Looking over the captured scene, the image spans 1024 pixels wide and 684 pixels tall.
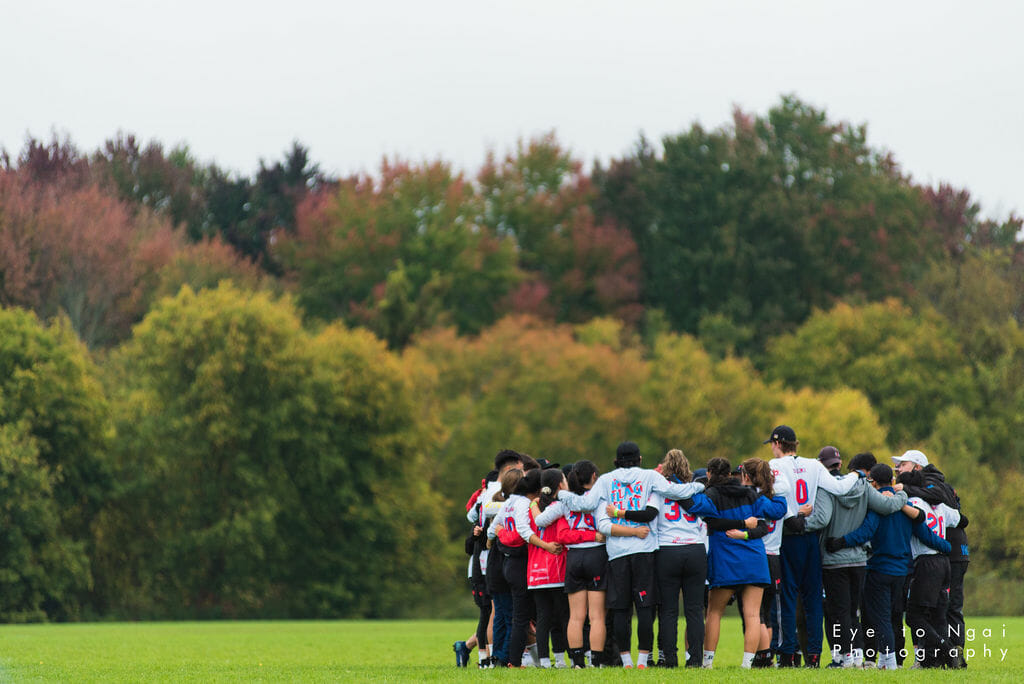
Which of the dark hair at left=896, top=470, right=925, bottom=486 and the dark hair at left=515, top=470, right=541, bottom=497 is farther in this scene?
the dark hair at left=896, top=470, right=925, bottom=486

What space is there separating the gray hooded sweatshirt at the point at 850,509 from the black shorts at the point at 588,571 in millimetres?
2114

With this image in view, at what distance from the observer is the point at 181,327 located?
4862 centimetres

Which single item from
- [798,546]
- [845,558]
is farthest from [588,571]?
[845,558]

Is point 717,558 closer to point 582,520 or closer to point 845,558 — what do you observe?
point 582,520

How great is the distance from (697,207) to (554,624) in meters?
54.1

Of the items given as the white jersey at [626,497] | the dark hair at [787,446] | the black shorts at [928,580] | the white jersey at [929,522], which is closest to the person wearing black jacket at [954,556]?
the white jersey at [929,522]

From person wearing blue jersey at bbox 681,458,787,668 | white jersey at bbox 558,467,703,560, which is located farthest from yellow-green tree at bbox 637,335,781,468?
white jersey at bbox 558,467,703,560

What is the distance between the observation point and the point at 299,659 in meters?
20.1

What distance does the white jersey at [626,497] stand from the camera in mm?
14984

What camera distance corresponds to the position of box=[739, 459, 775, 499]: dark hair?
15.5m

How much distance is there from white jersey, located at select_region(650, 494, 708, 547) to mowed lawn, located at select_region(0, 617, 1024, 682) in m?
1.23

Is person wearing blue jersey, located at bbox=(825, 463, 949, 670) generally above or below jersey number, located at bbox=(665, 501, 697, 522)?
below

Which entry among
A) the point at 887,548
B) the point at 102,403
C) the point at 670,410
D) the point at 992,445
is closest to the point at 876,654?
the point at 887,548

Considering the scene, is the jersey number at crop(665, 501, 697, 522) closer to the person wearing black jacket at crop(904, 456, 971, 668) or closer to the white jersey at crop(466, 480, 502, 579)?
the white jersey at crop(466, 480, 502, 579)
